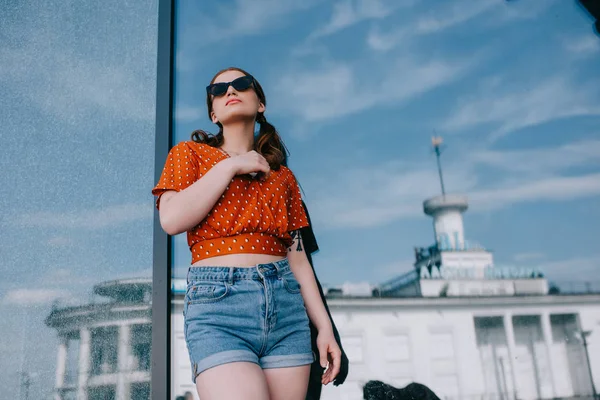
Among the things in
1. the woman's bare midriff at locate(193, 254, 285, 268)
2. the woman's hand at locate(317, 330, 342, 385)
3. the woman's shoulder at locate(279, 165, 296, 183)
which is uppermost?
the woman's shoulder at locate(279, 165, 296, 183)

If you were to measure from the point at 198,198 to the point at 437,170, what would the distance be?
1.20 m

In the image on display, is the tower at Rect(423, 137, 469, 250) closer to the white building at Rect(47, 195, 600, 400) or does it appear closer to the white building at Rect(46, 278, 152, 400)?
the white building at Rect(47, 195, 600, 400)

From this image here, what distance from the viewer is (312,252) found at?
6.97 feet

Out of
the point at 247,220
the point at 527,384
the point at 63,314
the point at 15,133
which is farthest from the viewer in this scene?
the point at 15,133

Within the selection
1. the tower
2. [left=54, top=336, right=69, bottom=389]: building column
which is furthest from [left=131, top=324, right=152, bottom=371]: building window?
the tower

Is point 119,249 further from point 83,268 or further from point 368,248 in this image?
point 368,248

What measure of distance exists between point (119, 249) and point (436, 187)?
129cm

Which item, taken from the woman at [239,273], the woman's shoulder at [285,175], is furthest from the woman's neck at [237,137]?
the woman's shoulder at [285,175]

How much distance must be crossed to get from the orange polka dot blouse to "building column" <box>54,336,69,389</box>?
3.22 ft

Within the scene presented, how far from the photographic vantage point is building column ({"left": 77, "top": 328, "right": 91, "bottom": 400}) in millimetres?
1957

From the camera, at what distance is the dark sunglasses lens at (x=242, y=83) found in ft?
4.83

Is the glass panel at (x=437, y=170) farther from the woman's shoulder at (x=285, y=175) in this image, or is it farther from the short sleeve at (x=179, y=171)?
the short sleeve at (x=179, y=171)

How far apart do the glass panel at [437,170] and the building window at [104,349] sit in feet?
0.75

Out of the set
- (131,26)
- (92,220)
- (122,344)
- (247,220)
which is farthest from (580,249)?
(131,26)
